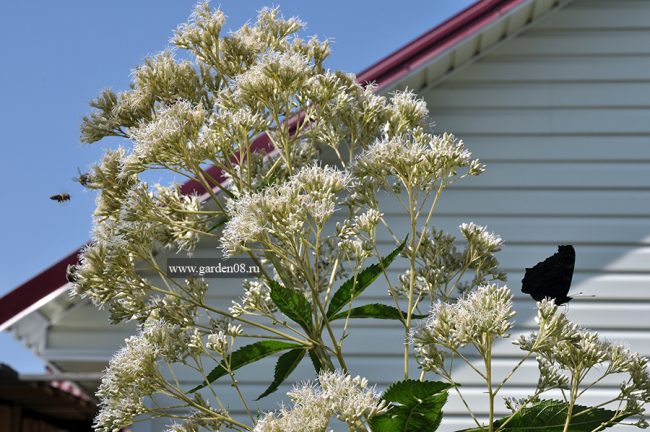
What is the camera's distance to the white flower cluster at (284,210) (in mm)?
3268

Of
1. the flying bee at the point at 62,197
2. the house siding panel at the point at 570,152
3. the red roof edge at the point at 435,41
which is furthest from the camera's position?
the house siding panel at the point at 570,152

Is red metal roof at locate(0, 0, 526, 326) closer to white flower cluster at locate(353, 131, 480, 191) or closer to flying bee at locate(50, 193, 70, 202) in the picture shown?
flying bee at locate(50, 193, 70, 202)

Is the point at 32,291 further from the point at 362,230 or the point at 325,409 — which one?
the point at 325,409

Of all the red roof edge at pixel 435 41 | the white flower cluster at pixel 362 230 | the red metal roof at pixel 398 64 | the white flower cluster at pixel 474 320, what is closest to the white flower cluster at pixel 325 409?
the white flower cluster at pixel 474 320

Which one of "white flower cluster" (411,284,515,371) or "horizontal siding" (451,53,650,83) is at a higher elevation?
"horizontal siding" (451,53,650,83)

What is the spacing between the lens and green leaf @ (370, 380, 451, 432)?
10.6 ft

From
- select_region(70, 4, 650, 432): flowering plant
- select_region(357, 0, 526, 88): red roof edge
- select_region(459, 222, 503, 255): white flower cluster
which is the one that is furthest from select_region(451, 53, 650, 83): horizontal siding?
select_region(459, 222, 503, 255): white flower cluster

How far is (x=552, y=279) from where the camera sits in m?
3.62

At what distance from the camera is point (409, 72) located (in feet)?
18.5

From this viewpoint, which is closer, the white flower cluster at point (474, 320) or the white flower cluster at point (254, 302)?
the white flower cluster at point (474, 320)

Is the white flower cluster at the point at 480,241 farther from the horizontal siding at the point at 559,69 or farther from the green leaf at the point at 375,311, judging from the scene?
the horizontal siding at the point at 559,69

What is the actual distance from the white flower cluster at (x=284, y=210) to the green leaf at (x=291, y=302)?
17 centimetres

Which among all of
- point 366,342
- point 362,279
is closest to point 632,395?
point 362,279

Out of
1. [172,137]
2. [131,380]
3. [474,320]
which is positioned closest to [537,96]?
[172,137]
